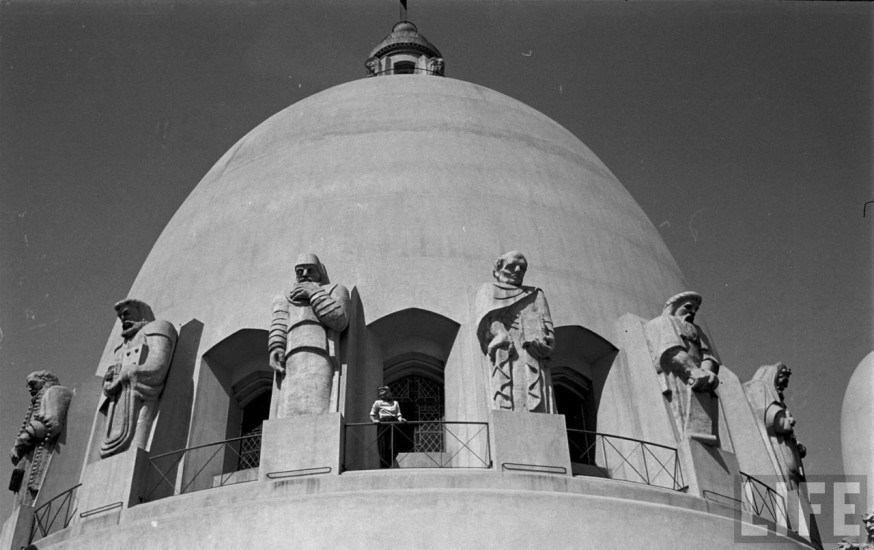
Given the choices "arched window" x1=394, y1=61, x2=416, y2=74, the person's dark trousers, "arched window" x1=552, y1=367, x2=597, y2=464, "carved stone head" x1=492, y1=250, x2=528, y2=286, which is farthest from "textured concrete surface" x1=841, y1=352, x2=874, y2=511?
"arched window" x1=394, y1=61, x2=416, y2=74

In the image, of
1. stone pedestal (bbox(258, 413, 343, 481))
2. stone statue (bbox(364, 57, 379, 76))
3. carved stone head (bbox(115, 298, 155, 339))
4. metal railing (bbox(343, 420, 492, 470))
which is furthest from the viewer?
stone statue (bbox(364, 57, 379, 76))

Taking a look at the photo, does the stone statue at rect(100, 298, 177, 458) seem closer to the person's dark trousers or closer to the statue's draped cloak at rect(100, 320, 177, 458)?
the statue's draped cloak at rect(100, 320, 177, 458)

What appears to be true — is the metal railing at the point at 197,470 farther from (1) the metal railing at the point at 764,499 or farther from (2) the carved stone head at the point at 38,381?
(1) the metal railing at the point at 764,499

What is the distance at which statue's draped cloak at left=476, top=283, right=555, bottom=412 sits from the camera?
45.3 feet

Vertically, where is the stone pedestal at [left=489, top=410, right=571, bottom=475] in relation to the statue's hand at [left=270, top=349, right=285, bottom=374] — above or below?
below

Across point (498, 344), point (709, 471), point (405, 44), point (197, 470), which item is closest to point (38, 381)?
point (197, 470)

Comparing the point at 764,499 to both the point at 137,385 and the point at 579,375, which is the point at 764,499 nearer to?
the point at 579,375

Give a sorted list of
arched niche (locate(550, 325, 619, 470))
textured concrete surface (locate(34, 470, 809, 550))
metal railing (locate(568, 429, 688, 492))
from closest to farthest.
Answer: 1. textured concrete surface (locate(34, 470, 809, 550))
2. metal railing (locate(568, 429, 688, 492))
3. arched niche (locate(550, 325, 619, 470))

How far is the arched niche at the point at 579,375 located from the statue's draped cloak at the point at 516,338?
1.06 metres

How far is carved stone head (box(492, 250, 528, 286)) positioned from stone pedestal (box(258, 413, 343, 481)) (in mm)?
3083

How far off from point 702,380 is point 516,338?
2.68 m

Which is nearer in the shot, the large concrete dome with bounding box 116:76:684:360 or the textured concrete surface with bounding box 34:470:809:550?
the textured concrete surface with bounding box 34:470:809:550

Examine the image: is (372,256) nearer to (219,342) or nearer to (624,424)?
(219,342)

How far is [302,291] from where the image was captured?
1451 cm
